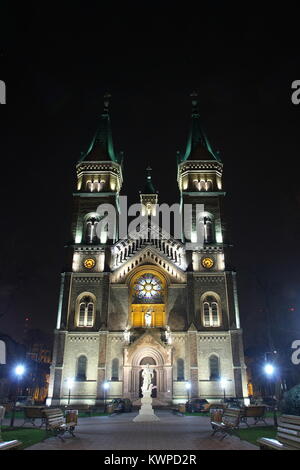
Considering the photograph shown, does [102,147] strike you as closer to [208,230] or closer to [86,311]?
[208,230]

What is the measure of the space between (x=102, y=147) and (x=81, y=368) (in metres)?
29.3

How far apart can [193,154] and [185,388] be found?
1165 inches

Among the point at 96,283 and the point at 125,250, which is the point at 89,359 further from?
the point at 125,250

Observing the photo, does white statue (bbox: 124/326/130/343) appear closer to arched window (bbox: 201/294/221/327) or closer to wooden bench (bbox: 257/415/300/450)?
arched window (bbox: 201/294/221/327)

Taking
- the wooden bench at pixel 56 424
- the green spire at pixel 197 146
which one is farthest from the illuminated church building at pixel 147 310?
the wooden bench at pixel 56 424

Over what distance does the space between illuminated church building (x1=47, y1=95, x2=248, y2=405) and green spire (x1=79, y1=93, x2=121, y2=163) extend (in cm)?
264

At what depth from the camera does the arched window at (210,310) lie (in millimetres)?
39250

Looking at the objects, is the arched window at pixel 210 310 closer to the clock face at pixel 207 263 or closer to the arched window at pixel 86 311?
the clock face at pixel 207 263

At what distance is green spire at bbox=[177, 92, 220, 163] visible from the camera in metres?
49.2

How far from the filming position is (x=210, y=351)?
37.6 meters

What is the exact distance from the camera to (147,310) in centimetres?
3975

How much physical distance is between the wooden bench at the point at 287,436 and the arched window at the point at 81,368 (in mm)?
31544
